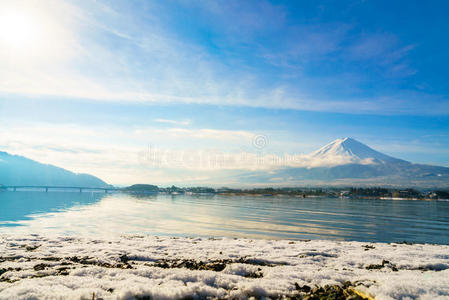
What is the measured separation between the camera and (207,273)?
1010 centimetres

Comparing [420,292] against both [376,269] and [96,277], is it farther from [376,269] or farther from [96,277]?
[96,277]

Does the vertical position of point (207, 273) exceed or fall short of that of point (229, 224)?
it exceeds it

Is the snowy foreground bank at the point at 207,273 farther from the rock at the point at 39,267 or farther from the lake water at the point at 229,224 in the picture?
the lake water at the point at 229,224

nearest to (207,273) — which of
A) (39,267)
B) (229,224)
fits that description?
(39,267)

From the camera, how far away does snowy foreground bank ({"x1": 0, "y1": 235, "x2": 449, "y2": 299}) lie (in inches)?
316

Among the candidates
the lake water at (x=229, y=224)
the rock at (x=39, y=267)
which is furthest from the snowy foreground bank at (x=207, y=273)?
the lake water at (x=229, y=224)

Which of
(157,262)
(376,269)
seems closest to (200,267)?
(157,262)

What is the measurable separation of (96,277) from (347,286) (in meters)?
9.15

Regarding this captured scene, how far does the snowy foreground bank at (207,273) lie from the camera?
8.03 m

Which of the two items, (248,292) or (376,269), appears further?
(376,269)

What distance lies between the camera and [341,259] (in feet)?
48.0

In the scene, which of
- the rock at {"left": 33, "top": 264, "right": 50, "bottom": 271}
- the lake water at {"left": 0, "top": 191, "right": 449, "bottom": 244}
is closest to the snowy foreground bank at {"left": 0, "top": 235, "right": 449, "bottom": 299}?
the rock at {"left": 33, "top": 264, "right": 50, "bottom": 271}

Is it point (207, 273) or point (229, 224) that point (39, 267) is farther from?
point (229, 224)

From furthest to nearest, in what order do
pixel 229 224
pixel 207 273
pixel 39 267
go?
pixel 229 224
pixel 39 267
pixel 207 273
